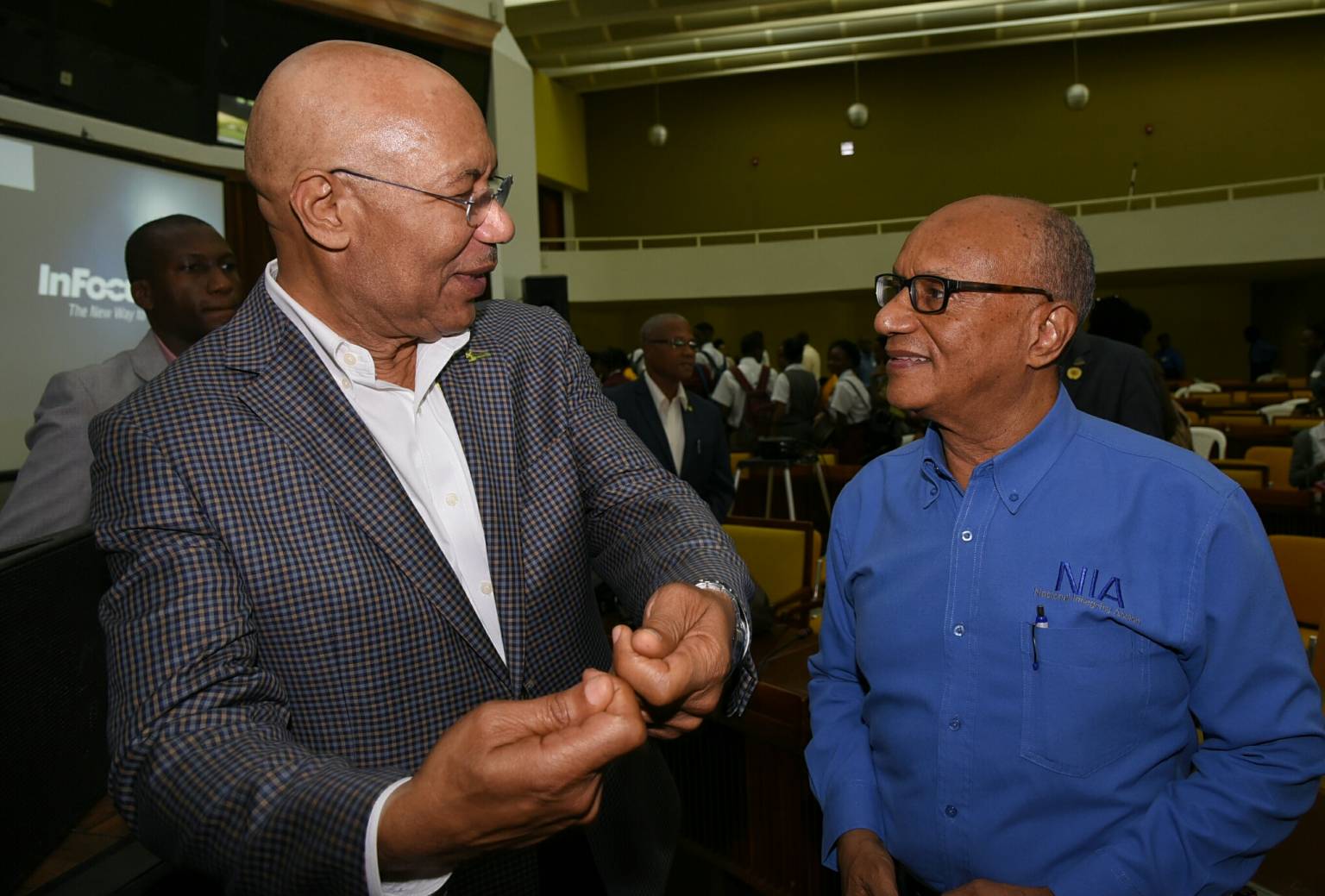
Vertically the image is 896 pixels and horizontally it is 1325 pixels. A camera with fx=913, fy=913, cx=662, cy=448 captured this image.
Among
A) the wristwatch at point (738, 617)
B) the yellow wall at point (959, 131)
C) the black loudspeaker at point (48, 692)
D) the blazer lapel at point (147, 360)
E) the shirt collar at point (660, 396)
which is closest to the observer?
the wristwatch at point (738, 617)

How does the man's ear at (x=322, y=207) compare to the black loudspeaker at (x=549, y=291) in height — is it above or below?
below

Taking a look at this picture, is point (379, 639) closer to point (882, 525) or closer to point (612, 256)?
point (882, 525)

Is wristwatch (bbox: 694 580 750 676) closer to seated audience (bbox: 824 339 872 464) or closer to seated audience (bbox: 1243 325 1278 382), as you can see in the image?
seated audience (bbox: 824 339 872 464)

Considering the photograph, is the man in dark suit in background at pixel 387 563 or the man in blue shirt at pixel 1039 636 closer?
the man in dark suit in background at pixel 387 563

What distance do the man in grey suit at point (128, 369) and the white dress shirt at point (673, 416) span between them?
2.33m

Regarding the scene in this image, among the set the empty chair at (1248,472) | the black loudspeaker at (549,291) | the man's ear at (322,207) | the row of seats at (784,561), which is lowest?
the row of seats at (784,561)

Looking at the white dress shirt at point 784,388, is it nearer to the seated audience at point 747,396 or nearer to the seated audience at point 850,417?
the seated audience at point 850,417

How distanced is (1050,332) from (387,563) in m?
1.14

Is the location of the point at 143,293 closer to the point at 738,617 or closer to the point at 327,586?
the point at 327,586

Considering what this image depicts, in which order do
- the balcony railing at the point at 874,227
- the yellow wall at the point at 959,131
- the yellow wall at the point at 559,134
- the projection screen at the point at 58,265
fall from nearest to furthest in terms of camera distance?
the projection screen at the point at 58,265 < the balcony railing at the point at 874,227 < the yellow wall at the point at 959,131 < the yellow wall at the point at 559,134

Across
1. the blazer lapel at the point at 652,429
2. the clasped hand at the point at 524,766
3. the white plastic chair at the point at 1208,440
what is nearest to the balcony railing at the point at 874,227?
the white plastic chair at the point at 1208,440

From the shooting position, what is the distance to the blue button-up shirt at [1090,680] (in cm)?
133

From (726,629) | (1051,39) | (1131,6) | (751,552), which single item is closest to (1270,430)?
(751,552)

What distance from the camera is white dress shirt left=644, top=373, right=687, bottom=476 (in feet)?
15.4
